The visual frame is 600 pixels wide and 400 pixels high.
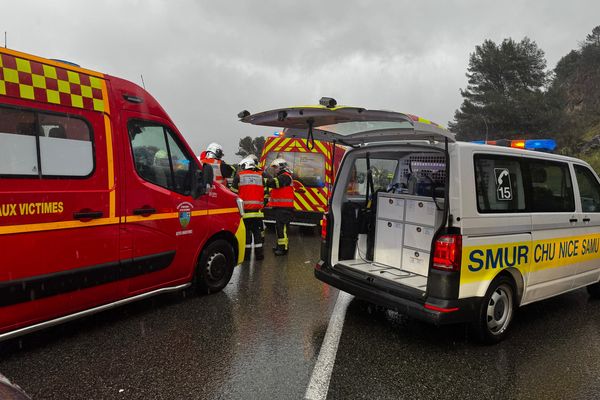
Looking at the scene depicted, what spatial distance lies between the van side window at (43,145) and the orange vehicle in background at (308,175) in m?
6.49

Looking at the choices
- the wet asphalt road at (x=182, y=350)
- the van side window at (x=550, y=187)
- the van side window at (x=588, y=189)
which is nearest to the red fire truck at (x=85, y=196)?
the wet asphalt road at (x=182, y=350)

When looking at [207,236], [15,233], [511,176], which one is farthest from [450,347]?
[15,233]

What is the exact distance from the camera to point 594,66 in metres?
39.8

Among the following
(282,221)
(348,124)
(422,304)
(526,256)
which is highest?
(348,124)

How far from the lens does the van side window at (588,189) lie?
471cm

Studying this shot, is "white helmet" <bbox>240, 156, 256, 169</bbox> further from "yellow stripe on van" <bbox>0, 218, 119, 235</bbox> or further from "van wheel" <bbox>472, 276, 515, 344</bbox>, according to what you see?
"van wheel" <bbox>472, 276, 515, 344</bbox>

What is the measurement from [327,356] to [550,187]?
2878 millimetres

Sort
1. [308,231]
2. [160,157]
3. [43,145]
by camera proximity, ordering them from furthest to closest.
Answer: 1. [308,231]
2. [160,157]
3. [43,145]

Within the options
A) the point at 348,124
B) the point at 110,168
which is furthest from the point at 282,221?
the point at 110,168

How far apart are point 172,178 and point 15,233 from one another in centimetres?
160

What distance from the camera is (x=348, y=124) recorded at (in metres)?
4.49

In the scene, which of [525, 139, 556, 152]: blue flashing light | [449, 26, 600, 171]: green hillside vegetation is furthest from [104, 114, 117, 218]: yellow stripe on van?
[449, 26, 600, 171]: green hillside vegetation

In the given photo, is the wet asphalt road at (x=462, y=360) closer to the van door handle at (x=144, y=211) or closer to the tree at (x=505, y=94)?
the van door handle at (x=144, y=211)

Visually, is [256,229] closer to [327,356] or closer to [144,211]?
[144,211]
